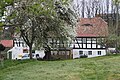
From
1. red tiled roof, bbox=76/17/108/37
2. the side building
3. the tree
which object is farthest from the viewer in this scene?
the side building

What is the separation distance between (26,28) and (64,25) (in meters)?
4.18

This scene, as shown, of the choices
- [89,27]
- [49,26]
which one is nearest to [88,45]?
[89,27]

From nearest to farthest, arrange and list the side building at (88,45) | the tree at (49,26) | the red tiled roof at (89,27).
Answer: the tree at (49,26) → the red tiled roof at (89,27) → the side building at (88,45)

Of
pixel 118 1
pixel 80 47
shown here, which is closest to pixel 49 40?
pixel 80 47

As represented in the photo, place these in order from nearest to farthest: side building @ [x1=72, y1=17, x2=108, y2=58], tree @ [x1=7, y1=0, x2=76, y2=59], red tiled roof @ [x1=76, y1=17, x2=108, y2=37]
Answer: tree @ [x1=7, y1=0, x2=76, y2=59] → red tiled roof @ [x1=76, y1=17, x2=108, y2=37] → side building @ [x1=72, y1=17, x2=108, y2=58]

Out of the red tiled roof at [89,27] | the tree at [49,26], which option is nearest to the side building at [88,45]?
the red tiled roof at [89,27]

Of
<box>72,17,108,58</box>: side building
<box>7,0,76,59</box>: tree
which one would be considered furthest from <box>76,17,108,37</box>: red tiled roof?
<box>7,0,76,59</box>: tree

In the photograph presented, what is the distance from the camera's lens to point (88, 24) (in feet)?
183

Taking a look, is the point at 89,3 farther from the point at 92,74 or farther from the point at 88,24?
the point at 92,74

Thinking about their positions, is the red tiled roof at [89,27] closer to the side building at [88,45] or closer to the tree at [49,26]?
the side building at [88,45]

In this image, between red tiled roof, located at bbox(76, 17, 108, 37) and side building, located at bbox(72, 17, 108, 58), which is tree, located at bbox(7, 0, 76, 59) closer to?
red tiled roof, located at bbox(76, 17, 108, 37)

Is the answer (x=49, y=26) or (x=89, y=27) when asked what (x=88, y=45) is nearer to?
(x=89, y=27)

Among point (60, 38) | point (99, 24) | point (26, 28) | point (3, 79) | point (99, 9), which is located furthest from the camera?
point (99, 9)

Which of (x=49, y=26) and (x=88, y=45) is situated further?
(x=88, y=45)
